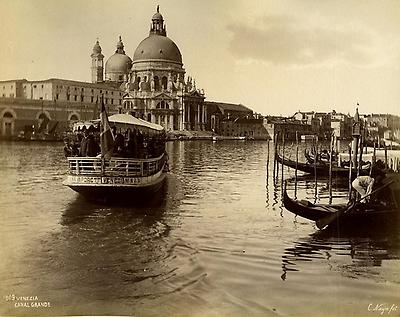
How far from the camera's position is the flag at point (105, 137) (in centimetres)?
279

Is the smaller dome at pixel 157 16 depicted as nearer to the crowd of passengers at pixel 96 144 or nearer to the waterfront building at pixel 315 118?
the waterfront building at pixel 315 118

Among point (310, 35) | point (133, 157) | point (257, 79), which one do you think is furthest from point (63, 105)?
point (310, 35)

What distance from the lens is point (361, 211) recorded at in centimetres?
245

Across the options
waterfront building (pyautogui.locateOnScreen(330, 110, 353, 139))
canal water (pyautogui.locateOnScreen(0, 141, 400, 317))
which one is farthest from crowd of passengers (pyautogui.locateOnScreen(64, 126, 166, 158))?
waterfront building (pyautogui.locateOnScreen(330, 110, 353, 139))

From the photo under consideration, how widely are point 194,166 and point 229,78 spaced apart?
367 cm

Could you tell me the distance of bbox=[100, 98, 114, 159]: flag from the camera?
2786mm

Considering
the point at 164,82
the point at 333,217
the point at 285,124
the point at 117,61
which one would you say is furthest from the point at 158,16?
the point at 164,82

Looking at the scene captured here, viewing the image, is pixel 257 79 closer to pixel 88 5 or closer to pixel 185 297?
pixel 88 5

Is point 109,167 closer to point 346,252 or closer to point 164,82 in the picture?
point 346,252

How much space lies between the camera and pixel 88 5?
2.08m

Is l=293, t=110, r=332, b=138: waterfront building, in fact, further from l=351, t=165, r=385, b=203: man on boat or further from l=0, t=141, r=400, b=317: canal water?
l=0, t=141, r=400, b=317: canal water

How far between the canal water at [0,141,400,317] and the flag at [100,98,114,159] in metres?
0.30

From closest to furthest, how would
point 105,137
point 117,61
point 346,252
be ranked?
1. point 346,252
2. point 105,137
3. point 117,61

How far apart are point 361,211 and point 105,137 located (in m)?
1.21
